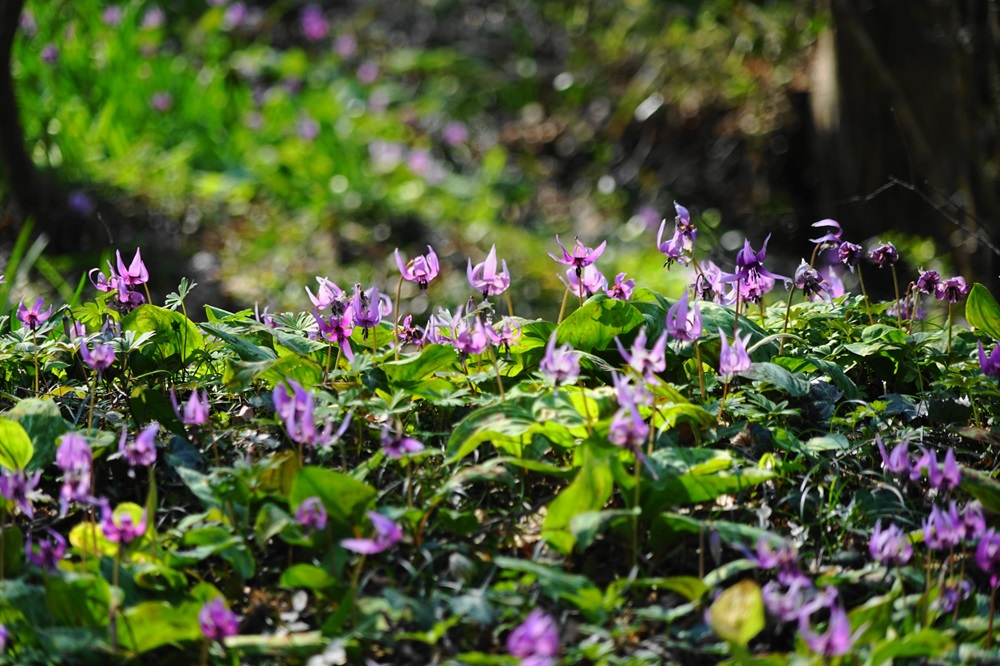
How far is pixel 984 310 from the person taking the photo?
2424 mm

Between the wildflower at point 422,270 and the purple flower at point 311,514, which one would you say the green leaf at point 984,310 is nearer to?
the wildflower at point 422,270

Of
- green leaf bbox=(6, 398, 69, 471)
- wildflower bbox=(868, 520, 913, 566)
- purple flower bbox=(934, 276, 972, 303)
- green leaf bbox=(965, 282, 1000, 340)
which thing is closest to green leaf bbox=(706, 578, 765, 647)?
wildflower bbox=(868, 520, 913, 566)

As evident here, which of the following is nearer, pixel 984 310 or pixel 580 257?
pixel 580 257

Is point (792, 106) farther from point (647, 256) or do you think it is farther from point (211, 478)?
point (211, 478)

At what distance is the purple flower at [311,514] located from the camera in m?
1.69

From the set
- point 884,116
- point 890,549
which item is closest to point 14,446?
point 890,549

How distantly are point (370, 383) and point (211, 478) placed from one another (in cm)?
41

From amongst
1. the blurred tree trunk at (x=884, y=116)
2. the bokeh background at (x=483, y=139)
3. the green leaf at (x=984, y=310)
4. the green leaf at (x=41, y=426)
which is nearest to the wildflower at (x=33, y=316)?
the green leaf at (x=41, y=426)

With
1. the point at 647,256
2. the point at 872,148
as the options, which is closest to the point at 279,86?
the point at 647,256

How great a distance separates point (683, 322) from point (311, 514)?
0.75m

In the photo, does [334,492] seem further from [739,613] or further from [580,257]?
[580,257]

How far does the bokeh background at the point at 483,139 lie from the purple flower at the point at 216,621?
3440 mm

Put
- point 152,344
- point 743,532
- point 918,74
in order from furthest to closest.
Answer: point 918,74 → point 152,344 → point 743,532

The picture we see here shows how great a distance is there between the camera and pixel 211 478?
6.18ft
